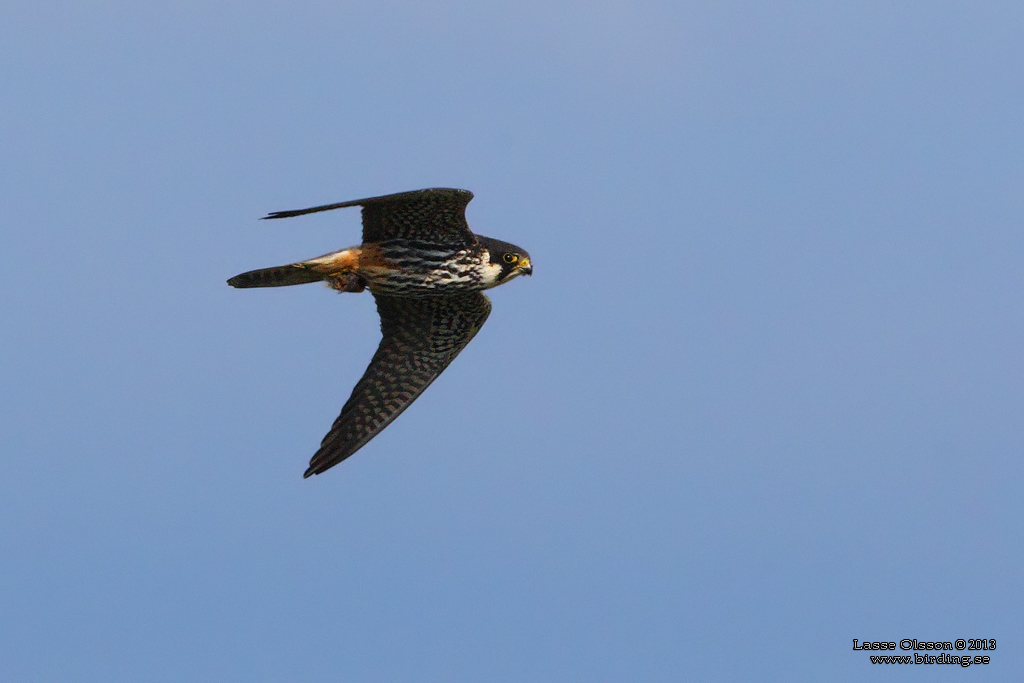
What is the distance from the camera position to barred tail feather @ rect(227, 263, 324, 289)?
13320 millimetres

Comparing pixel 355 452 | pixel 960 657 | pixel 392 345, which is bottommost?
pixel 960 657

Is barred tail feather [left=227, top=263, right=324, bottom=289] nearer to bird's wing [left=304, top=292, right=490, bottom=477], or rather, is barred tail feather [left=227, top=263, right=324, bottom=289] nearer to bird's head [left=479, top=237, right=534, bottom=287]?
bird's wing [left=304, top=292, right=490, bottom=477]

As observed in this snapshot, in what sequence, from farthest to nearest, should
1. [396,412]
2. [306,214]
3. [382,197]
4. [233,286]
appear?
[396,412], [233,286], [382,197], [306,214]

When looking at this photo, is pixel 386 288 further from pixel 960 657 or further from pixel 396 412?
pixel 960 657

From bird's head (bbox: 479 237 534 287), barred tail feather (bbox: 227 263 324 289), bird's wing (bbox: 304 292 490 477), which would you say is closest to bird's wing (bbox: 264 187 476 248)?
bird's head (bbox: 479 237 534 287)

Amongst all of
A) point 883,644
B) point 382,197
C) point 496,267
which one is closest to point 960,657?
point 883,644

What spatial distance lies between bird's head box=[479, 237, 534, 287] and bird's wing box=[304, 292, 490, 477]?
0.79 metres

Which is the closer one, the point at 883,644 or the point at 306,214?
the point at 306,214

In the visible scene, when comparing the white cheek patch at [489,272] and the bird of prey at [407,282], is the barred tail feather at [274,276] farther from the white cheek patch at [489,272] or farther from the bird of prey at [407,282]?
the white cheek patch at [489,272]

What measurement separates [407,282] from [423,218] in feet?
2.51

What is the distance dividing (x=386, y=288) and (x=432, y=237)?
0.76 m

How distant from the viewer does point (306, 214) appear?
11.4 meters

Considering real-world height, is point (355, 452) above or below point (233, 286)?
below

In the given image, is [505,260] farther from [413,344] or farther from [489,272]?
[413,344]
